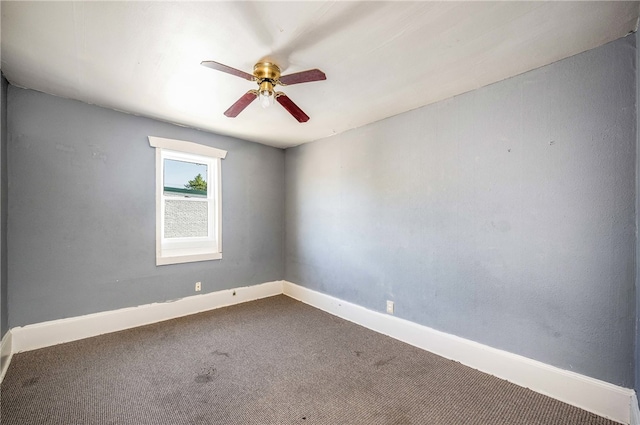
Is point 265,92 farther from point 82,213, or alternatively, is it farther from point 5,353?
point 5,353

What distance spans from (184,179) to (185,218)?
0.51m

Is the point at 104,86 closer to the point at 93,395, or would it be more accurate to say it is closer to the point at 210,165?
the point at 210,165

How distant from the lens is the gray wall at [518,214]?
1.75m

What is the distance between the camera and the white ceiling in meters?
1.51

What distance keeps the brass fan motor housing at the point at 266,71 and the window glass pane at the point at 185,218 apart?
2.21 meters

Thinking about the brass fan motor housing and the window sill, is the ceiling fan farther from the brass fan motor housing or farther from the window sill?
the window sill

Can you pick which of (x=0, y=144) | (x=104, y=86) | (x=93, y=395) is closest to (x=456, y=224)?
(x=93, y=395)

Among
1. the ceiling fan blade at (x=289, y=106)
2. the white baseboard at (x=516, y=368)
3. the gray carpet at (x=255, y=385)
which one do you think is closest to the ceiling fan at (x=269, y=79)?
the ceiling fan blade at (x=289, y=106)

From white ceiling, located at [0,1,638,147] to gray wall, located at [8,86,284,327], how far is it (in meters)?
0.36

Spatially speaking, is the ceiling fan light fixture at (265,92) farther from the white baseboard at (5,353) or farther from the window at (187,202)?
the white baseboard at (5,353)

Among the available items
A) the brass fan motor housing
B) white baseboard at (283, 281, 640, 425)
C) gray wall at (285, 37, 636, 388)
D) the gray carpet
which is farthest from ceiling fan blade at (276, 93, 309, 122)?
white baseboard at (283, 281, 640, 425)

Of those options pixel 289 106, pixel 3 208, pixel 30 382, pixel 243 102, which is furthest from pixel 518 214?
pixel 3 208

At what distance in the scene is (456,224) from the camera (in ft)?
8.11

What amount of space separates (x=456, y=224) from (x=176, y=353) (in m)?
2.81
